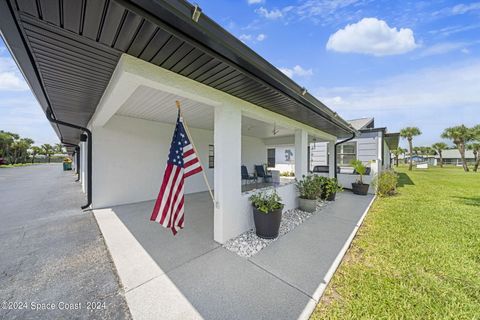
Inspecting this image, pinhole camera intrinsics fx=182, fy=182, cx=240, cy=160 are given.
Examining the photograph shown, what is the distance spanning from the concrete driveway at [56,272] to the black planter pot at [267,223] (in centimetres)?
217

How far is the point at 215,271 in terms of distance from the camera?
2.43 metres

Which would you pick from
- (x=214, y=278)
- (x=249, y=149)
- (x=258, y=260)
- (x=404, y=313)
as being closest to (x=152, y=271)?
(x=214, y=278)

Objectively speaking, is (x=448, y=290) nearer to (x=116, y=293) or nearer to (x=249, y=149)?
(x=116, y=293)

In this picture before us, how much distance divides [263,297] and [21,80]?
4877mm

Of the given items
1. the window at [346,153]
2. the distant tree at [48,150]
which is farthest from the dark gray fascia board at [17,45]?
the distant tree at [48,150]

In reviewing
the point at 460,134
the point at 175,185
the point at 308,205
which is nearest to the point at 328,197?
the point at 308,205

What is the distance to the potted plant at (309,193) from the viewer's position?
5051 millimetres

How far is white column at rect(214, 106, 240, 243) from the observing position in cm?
319

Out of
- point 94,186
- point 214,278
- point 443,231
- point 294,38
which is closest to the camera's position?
point 214,278

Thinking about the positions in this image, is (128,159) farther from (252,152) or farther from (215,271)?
(252,152)

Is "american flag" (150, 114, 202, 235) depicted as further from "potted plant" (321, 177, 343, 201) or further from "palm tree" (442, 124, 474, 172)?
"palm tree" (442, 124, 474, 172)

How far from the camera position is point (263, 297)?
200cm

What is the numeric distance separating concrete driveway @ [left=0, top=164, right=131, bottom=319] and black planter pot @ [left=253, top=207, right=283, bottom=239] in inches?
85.4

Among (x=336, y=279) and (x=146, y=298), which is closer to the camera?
(x=146, y=298)
